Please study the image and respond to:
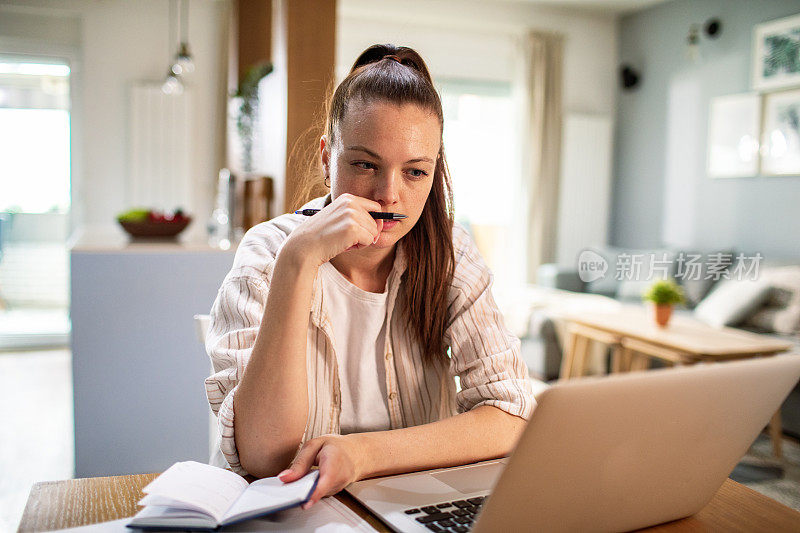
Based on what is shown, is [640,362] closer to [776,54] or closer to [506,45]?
[776,54]

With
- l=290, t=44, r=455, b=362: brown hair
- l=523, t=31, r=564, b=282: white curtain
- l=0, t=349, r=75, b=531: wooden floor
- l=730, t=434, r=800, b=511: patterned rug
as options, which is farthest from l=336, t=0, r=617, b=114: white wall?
l=290, t=44, r=455, b=362: brown hair

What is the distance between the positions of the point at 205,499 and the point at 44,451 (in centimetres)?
265

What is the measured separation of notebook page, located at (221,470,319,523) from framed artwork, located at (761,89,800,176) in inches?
182

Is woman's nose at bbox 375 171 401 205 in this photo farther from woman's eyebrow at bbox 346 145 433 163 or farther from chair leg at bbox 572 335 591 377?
chair leg at bbox 572 335 591 377

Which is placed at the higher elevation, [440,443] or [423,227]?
[423,227]

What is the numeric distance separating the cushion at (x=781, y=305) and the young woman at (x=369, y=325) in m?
3.13

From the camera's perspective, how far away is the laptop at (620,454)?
0.58 m

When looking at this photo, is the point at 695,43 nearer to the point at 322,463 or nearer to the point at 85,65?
the point at 85,65

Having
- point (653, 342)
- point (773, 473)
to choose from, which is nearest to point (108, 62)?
point (653, 342)

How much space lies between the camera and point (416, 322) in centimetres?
114

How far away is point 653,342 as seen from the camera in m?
3.17

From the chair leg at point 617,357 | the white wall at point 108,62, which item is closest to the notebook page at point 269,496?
the chair leg at point 617,357

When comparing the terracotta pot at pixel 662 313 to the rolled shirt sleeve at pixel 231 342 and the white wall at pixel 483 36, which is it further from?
the white wall at pixel 483 36

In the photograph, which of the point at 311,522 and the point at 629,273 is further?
the point at 629,273
